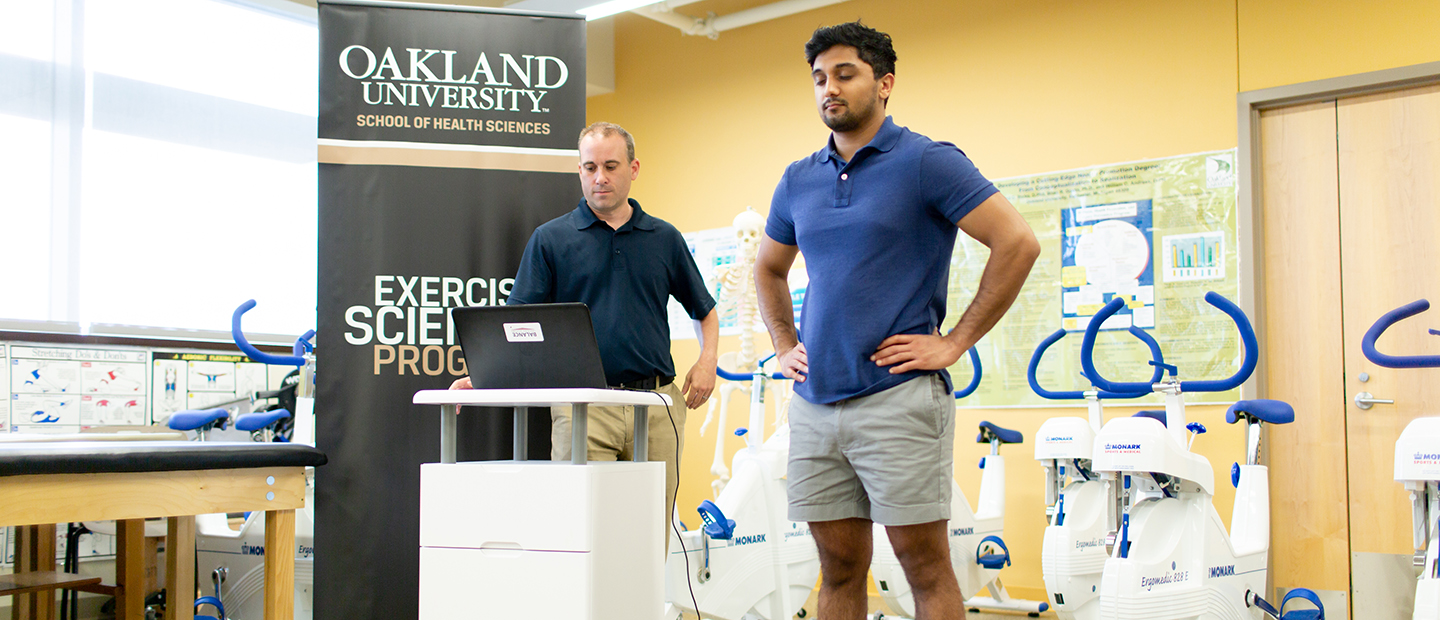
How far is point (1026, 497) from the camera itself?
4633 mm

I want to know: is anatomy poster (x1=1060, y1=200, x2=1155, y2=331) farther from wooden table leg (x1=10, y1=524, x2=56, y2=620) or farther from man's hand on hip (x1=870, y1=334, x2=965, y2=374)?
wooden table leg (x1=10, y1=524, x2=56, y2=620)

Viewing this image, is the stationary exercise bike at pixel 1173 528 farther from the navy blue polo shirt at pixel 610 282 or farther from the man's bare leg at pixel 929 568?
the navy blue polo shirt at pixel 610 282

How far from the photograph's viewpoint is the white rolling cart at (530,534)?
1953 millimetres

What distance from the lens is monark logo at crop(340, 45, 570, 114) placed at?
2926 millimetres

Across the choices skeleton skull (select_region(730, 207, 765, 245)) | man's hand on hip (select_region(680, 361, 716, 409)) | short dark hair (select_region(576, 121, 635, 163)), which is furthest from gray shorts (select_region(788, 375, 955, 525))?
skeleton skull (select_region(730, 207, 765, 245))

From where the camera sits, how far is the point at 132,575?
3.16m

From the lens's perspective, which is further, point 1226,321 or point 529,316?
point 1226,321

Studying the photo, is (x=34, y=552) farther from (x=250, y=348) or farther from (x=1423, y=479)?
(x=1423, y=479)

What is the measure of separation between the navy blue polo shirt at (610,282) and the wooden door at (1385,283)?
2.91 meters

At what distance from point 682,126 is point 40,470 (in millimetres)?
4290

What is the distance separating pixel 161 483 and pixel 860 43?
1.80m

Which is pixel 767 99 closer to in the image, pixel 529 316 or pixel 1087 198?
pixel 1087 198

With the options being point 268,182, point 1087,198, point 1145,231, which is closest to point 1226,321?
point 1145,231

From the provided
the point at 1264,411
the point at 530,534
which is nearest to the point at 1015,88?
the point at 1264,411
